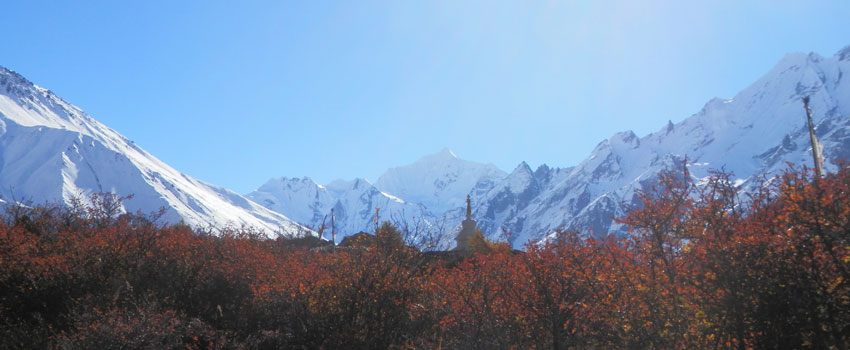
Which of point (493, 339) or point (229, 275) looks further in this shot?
point (229, 275)

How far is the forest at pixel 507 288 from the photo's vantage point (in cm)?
725

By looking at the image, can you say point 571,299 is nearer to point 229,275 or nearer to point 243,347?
point 243,347

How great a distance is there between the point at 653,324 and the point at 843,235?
2778 mm

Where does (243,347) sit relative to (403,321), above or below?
below

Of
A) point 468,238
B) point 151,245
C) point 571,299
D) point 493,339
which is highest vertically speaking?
point 468,238

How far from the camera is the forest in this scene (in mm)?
7250

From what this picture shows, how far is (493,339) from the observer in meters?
11.1

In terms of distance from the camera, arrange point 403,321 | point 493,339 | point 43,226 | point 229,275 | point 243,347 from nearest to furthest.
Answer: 1. point 493,339
2. point 243,347
3. point 403,321
4. point 229,275
5. point 43,226

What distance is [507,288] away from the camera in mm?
11742

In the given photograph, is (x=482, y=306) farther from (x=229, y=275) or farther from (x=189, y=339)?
(x=229, y=275)

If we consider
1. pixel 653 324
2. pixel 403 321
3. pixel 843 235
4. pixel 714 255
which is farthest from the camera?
pixel 403 321

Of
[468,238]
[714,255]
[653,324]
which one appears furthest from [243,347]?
[468,238]

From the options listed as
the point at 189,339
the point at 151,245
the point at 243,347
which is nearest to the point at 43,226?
the point at 151,245

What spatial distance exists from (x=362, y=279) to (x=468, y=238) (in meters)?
38.5
